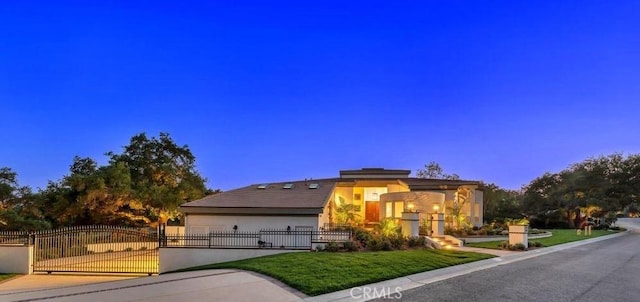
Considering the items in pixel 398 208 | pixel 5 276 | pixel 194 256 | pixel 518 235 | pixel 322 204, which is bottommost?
pixel 5 276

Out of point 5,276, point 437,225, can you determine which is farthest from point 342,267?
point 5,276

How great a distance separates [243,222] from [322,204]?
422 centimetres

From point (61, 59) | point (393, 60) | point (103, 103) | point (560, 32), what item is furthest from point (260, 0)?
point (103, 103)

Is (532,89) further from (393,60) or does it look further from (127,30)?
(127,30)

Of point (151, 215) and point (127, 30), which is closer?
point (127, 30)

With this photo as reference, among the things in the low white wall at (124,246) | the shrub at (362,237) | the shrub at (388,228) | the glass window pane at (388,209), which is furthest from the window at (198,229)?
the glass window pane at (388,209)

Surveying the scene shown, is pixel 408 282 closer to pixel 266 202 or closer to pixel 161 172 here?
pixel 266 202

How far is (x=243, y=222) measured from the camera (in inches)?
918

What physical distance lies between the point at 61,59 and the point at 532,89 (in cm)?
2540

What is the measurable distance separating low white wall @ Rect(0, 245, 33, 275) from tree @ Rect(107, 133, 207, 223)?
12992mm

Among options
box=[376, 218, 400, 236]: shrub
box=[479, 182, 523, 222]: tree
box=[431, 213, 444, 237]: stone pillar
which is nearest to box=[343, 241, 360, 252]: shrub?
box=[376, 218, 400, 236]: shrub

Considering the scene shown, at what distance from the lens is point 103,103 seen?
2980cm

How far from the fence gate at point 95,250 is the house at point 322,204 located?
9.71ft

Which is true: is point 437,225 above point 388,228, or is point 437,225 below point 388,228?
below
